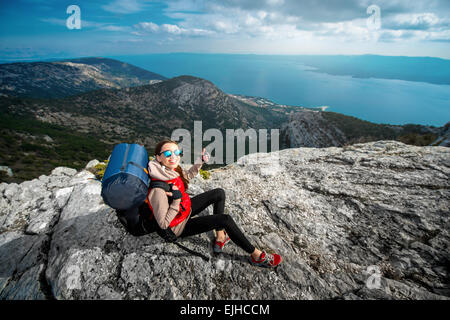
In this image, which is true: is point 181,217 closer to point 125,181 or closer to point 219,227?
point 219,227

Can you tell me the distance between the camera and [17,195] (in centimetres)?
911

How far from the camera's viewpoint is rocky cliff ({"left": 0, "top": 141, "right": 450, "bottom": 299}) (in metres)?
3.99

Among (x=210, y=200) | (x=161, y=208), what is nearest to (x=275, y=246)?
(x=210, y=200)

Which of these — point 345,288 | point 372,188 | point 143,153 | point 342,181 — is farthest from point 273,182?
point 143,153

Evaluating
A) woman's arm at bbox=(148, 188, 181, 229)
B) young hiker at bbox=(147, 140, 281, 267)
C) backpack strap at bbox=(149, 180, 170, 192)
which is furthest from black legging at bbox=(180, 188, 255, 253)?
backpack strap at bbox=(149, 180, 170, 192)

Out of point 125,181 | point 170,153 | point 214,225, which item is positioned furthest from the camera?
point 214,225

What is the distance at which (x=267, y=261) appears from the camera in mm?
4414

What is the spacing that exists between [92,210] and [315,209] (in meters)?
7.41

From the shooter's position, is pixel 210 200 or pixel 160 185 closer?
pixel 160 185

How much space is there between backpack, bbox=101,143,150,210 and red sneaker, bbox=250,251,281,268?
2.93 meters

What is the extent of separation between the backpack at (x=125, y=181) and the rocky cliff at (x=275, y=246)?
1847 mm

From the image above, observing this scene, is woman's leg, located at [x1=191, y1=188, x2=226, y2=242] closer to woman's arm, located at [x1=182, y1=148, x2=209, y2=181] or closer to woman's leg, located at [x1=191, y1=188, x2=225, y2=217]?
woman's leg, located at [x1=191, y1=188, x2=225, y2=217]

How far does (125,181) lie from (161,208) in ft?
2.78

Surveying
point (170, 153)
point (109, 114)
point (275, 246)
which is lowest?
point (275, 246)
